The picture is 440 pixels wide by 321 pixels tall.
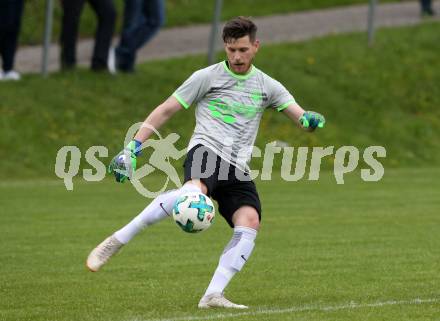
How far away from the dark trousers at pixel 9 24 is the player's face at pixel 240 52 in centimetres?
1138

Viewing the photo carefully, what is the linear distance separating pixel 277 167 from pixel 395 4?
1108cm

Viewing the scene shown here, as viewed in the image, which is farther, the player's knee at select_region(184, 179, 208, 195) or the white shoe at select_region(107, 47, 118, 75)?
the white shoe at select_region(107, 47, 118, 75)

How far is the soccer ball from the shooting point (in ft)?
26.7

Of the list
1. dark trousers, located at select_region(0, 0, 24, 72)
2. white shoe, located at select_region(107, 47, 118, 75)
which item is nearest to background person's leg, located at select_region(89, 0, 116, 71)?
white shoe, located at select_region(107, 47, 118, 75)

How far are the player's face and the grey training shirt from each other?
→ 0.11 m

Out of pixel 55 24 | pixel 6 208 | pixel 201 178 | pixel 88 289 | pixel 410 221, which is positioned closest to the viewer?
pixel 201 178

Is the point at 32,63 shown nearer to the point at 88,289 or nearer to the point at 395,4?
the point at 395,4

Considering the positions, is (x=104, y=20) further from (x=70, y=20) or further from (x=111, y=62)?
(x=111, y=62)

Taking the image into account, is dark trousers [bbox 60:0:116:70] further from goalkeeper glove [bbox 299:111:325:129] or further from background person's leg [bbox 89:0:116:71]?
goalkeeper glove [bbox 299:111:325:129]

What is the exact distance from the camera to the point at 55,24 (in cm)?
2591

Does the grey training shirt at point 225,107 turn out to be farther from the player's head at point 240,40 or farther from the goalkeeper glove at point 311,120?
the goalkeeper glove at point 311,120

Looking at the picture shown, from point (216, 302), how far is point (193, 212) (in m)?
0.73

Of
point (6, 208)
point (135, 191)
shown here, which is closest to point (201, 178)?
point (6, 208)

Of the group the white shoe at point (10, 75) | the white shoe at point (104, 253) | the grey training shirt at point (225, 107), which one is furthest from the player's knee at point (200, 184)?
the white shoe at point (10, 75)
